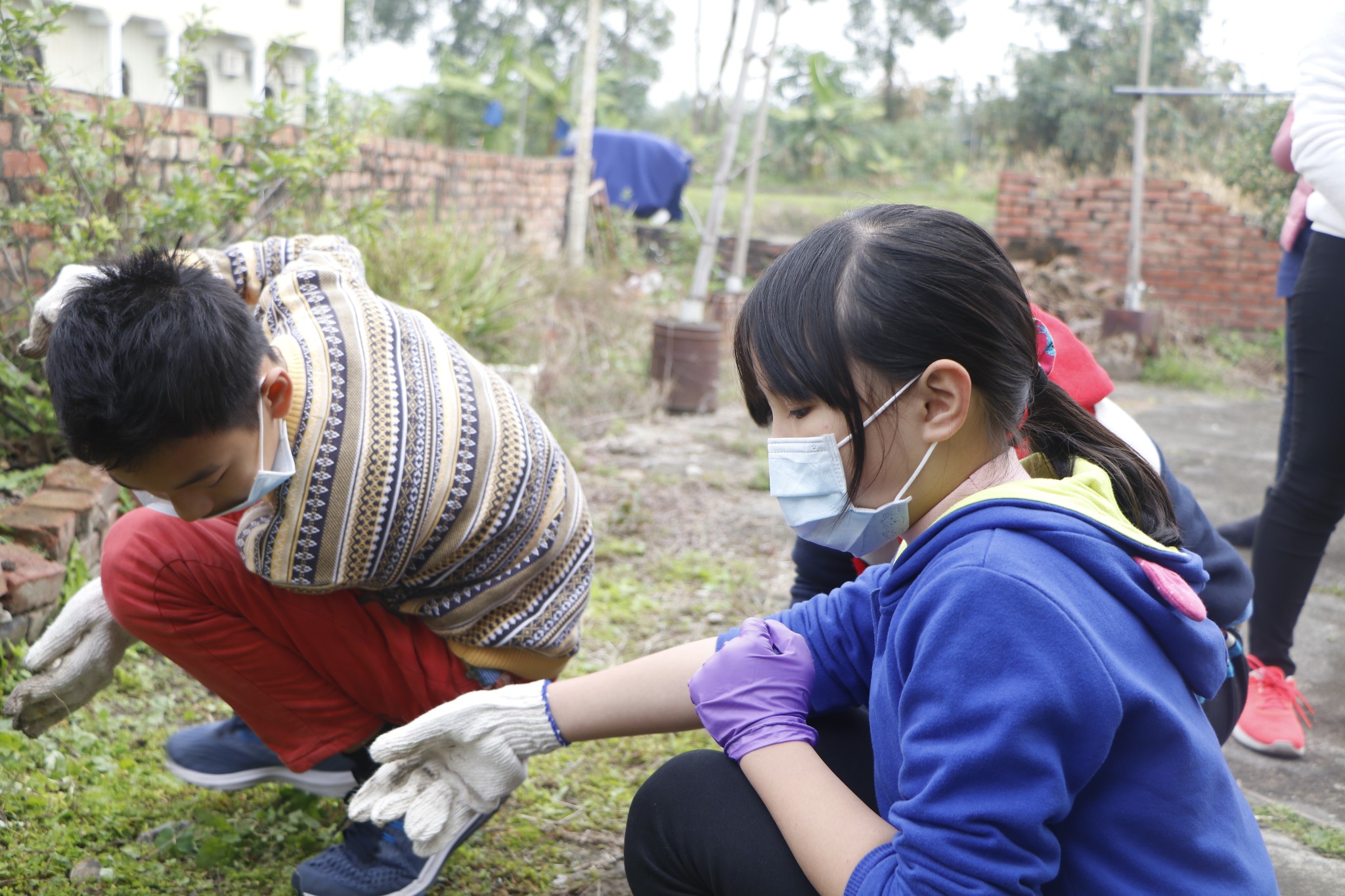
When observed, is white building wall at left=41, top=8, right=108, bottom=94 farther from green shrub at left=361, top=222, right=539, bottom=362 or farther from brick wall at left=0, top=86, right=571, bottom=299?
green shrub at left=361, top=222, right=539, bottom=362

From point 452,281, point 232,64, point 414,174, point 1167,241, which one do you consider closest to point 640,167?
point 232,64

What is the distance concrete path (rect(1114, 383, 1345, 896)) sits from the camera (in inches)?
72.5

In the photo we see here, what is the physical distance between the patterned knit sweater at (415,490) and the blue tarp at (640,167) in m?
11.9

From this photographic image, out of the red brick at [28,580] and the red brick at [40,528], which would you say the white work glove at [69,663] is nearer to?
the red brick at [28,580]

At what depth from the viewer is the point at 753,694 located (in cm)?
125

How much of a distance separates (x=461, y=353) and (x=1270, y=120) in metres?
8.52

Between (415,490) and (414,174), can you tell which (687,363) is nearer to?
(414,174)

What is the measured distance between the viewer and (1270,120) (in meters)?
8.16

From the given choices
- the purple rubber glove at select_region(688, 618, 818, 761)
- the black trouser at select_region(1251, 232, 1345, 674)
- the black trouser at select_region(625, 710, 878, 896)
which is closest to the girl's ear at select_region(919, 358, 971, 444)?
the purple rubber glove at select_region(688, 618, 818, 761)

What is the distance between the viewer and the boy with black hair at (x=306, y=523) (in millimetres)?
1393

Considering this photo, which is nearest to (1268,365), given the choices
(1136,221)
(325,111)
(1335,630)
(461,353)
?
(1136,221)

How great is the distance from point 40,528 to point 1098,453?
217 centimetres

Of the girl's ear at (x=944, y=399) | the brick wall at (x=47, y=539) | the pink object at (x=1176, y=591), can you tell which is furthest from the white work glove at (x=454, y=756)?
the brick wall at (x=47, y=539)

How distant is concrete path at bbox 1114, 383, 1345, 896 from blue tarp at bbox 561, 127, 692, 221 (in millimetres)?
8239
